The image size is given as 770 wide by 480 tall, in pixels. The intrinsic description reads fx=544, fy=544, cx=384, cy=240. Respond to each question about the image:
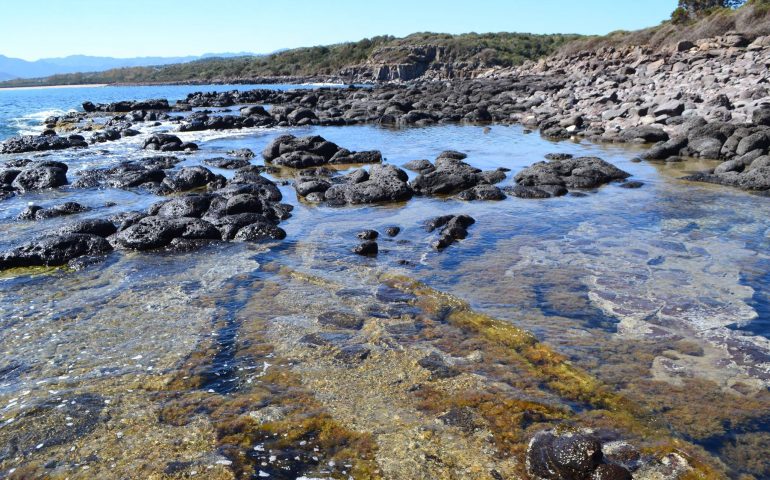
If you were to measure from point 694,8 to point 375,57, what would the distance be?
55.0 m

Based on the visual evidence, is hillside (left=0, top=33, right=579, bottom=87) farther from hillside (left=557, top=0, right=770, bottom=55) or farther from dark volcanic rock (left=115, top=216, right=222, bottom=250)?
dark volcanic rock (left=115, top=216, right=222, bottom=250)

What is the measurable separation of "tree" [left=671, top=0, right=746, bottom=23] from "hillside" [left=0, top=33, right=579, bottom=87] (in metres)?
27.6

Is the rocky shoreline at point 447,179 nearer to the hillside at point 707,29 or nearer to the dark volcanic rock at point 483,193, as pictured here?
the dark volcanic rock at point 483,193

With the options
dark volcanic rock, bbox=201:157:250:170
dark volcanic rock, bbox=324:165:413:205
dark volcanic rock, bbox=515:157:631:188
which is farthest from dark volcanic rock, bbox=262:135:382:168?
dark volcanic rock, bbox=515:157:631:188

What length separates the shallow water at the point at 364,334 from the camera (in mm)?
4828

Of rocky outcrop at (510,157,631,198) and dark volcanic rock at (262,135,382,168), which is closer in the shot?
rocky outcrop at (510,157,631,198)

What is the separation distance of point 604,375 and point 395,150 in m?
18.5

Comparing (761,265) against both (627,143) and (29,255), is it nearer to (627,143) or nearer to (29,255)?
(29,255)

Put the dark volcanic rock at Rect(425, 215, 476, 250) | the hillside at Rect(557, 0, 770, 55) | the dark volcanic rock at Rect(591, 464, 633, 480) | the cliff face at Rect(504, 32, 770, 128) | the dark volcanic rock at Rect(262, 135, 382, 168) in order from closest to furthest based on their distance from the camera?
1. the dark volcanic rock at Rect(591, 464, 633, 480)
2. the dark volcanic rock at Rect(425, 215, 476, 250)
3. the dark volcanic rock at Rect(262, 135, 382, 168)
4. the cliff face at Rect(504, 32, 770, 128)
5. the hillside at Rect(557, 0, 770, 55)

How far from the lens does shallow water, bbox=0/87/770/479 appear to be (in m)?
4.83

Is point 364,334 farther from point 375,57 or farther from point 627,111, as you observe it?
point 375,57

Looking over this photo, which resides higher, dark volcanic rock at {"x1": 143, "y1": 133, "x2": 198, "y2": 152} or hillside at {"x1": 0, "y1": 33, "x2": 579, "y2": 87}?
hillside at {"x1": 0, "y1": 33, "x2": 579, "y2": 87}

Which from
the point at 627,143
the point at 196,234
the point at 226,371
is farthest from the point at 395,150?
the point at 226,371

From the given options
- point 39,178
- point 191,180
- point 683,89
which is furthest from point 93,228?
point 683,89
